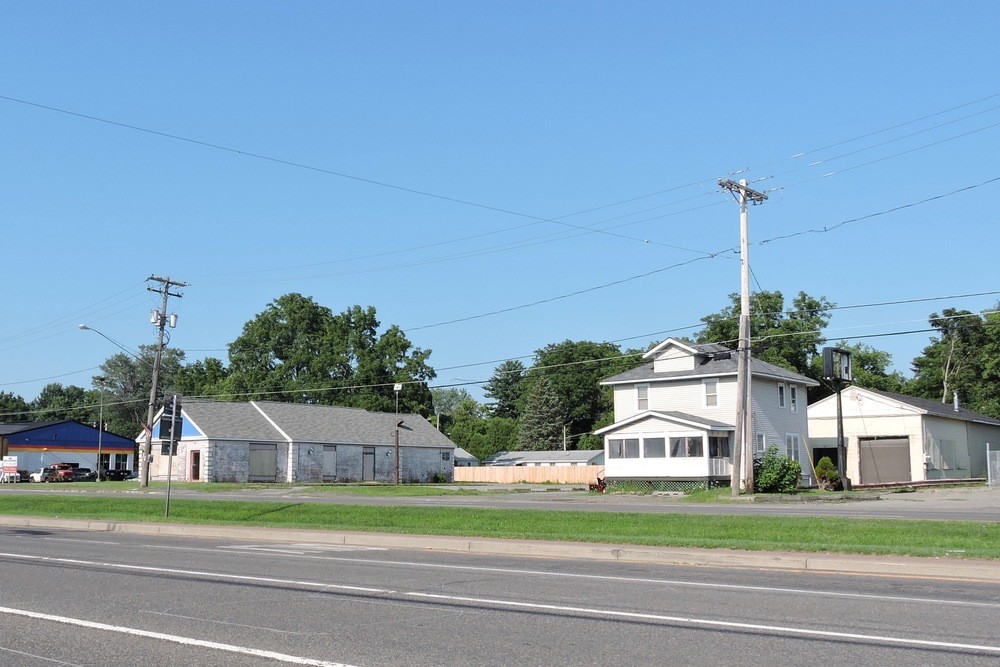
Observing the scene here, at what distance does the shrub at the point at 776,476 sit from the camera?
38094mm

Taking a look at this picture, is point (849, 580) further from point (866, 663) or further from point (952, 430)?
point (952, 430)

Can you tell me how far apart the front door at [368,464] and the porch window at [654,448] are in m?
29.4

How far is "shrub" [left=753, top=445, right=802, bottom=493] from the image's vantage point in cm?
3809

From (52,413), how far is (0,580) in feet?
506

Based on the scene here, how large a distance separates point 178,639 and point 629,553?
9433 millimetres

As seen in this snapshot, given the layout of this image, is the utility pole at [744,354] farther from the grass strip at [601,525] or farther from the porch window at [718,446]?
the grass strip at [601,525]

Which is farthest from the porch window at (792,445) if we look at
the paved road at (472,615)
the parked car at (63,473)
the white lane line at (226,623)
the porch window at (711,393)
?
the parked car at (63,473)

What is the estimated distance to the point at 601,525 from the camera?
71.8 ft

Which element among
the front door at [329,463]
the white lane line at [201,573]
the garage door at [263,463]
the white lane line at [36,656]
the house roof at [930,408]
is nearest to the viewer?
the white lane line at [36,656]

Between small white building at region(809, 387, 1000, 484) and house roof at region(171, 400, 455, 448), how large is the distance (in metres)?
31.6

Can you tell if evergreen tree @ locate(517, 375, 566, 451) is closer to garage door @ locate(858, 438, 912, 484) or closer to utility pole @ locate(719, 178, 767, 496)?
garage door @ locate(858, 438, 912, 484)

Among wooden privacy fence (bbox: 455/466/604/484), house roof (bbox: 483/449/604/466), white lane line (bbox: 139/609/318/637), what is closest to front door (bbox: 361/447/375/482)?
wooden privacy fence (bbox: 455/466/604/484)

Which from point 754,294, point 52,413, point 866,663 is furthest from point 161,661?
point 52,413

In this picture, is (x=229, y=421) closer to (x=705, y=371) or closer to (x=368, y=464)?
(x=368, y=464)
